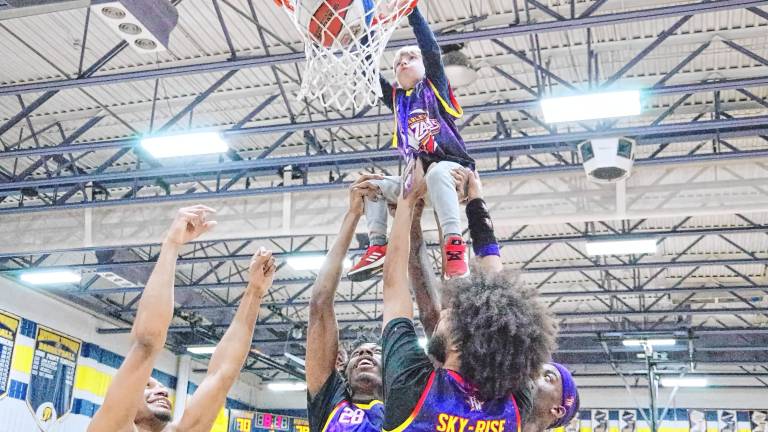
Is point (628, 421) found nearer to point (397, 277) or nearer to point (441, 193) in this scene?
point (441, 193)

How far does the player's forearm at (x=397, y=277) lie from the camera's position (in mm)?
3010

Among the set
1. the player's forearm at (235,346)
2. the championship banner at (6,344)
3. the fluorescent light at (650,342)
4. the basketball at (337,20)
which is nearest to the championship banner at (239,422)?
the championship banner at (6,344)

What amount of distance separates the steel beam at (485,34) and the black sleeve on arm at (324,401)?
713cm

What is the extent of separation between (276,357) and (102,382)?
6421 mm

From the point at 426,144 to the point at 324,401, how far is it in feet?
4.88

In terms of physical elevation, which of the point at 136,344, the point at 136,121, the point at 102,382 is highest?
the point at 136,121

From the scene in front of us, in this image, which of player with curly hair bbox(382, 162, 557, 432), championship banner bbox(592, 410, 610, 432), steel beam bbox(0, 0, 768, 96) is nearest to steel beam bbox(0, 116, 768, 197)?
steel beam bbox(0, 0, 768, 96)

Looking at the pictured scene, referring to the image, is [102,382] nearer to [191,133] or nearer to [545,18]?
[191,133]

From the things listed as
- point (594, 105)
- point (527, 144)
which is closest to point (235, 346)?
point (594, 105)

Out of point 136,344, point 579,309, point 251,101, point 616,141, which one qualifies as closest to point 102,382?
point 251,101

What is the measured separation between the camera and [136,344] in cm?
308

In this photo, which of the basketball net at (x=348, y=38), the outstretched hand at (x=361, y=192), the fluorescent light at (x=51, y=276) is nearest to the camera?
the outstretched hand at (x=361, y=192)

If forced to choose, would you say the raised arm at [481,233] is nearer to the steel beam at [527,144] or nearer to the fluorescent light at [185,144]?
the fluorescent light at [185,144]

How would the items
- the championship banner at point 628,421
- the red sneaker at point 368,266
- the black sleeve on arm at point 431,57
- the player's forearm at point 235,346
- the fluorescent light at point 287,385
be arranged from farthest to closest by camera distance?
the fluorescent light at point 287,385 → the championship banner at point 628,421 → the black sleeve on arm at point 431,57 → the red sneaker at point 368,266 → the player's forearm at point 235,346
